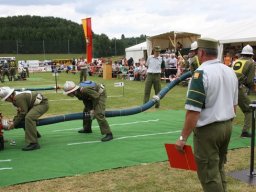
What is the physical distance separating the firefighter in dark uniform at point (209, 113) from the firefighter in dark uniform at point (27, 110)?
417cm

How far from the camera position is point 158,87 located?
12.5 meters

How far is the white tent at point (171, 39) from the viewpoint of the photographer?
973 inches

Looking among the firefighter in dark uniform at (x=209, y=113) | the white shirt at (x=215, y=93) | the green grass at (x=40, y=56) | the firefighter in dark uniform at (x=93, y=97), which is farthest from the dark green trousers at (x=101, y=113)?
the green grass at (x=40, y=56)

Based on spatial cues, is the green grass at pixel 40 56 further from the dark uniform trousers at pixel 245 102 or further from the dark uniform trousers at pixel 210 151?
the dark uniform trousers at pixel 210 151

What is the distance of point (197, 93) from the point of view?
346 cm

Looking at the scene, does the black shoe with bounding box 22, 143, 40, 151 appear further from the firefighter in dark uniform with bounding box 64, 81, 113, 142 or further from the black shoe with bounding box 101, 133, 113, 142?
the black shoe with bounding box 101, 133, 113, 142

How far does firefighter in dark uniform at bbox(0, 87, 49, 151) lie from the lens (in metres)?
6.96

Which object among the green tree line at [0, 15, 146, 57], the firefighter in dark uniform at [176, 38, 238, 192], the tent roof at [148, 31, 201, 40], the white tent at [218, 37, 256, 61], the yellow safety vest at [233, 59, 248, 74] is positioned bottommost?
the firefighter in dark uniform at [176, 38, 238, 192]

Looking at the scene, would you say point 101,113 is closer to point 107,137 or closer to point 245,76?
point 107,137

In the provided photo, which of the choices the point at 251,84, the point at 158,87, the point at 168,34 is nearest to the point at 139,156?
the point at 251,84

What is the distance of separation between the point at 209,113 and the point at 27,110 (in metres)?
4.54

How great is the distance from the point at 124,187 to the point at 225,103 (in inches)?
84.6

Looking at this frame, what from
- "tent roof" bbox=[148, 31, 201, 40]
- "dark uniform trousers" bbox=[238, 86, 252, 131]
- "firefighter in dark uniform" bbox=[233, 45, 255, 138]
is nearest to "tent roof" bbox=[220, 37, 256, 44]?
"tent roof" bbox=[148, 31, 201, 40]

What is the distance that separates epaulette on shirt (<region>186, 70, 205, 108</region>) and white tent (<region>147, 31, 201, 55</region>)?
69.6ft
